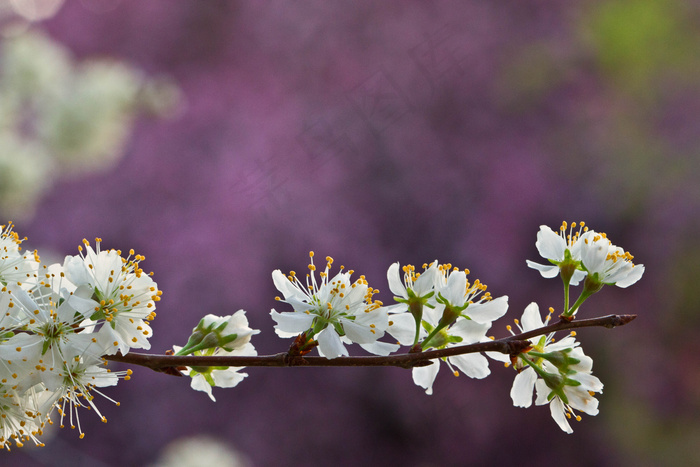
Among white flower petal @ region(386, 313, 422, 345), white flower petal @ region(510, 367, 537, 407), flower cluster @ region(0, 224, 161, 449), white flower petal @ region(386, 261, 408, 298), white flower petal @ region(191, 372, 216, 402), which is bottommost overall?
white flower petal @ region(510, 367, 537, 407)

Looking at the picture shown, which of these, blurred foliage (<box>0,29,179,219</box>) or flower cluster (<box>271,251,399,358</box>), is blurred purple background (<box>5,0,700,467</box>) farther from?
flower cluster (<box>271,251,399,358</box>)

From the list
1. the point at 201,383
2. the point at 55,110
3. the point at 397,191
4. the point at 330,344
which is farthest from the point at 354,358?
the point at 397,191

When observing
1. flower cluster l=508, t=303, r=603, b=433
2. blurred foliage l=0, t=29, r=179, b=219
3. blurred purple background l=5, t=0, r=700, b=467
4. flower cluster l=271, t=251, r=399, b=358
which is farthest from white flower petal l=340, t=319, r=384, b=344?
blurred purple background l=5, t=0, r=700, b=467

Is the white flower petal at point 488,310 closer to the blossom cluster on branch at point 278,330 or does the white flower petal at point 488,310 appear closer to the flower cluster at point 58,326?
the blossom cluster on branch at point 278,330

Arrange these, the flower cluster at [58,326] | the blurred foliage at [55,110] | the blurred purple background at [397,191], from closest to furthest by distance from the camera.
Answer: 1. the flower cluster at [58,326]
2. the blurred foliage at [55,110]
3. the blurred purple background at [397,191]

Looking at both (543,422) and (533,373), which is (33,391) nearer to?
(533,373)

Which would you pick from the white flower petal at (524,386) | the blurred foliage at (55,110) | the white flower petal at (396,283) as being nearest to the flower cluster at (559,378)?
the white flower petal at (524,386)
